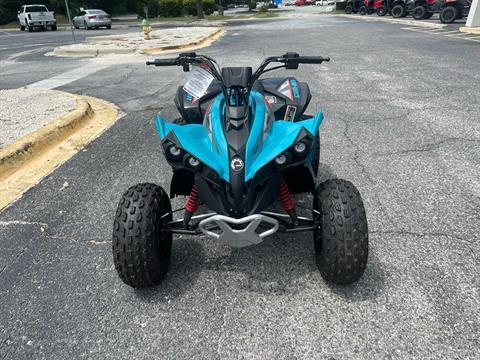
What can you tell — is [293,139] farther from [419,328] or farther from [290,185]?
[419,328]

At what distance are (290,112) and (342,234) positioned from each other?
1.39 metres

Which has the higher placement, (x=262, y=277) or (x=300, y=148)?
(x=300, y=148)

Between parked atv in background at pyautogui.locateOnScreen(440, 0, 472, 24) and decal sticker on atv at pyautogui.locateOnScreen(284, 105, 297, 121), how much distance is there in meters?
20.7

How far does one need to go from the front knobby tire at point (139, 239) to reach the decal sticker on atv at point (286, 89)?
5.12 feet

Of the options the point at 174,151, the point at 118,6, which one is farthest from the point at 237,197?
the point at 118,6

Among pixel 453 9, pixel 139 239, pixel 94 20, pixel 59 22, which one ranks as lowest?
pixel 59 22

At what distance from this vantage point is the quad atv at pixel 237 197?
6.66ft

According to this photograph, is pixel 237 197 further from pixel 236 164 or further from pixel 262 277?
pixel 262 277

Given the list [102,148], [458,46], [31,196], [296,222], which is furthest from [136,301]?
[458,46]

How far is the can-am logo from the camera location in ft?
6.73

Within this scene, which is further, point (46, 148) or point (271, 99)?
point (46, 148)

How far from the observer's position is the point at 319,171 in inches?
152

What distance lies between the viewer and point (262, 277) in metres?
2.38

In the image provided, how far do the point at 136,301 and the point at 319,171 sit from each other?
2.39 metres
